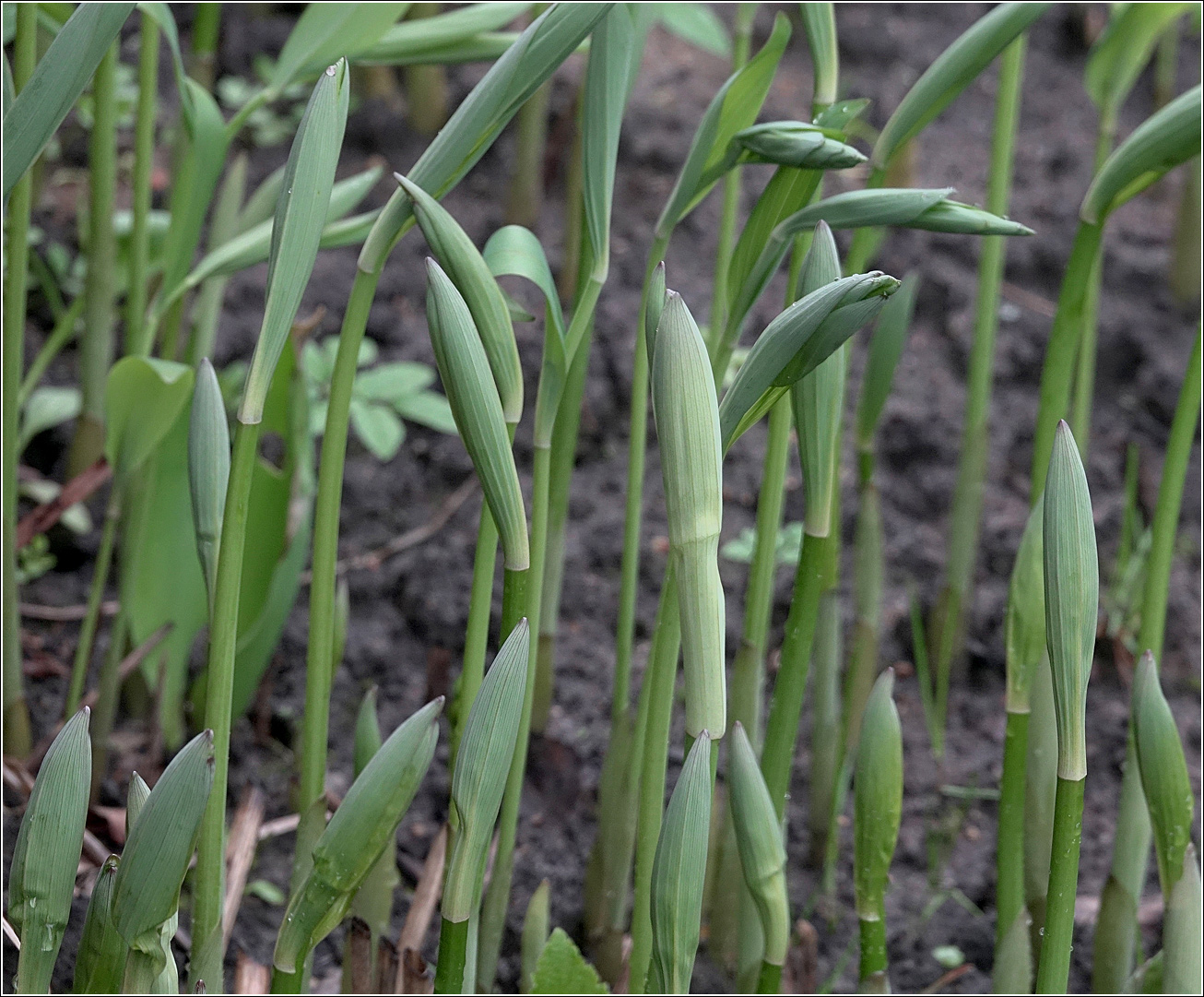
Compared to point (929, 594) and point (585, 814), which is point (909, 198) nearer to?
point (585, 814)

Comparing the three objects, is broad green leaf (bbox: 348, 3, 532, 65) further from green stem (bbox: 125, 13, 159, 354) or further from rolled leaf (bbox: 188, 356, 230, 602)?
rolled leaf (bbox: 188, 356, 230, 602)

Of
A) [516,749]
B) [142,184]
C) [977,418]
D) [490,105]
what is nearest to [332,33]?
[142,184]

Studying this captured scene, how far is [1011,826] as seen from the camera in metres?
0.63

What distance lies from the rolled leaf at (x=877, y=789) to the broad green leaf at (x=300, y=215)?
0.28 m

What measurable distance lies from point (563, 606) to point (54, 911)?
0.65 m

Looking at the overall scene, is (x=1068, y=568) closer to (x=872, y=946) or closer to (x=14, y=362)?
(x=872, y=946)

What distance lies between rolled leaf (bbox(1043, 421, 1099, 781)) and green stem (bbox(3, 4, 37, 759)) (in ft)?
1.82

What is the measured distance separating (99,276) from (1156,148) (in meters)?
0.72

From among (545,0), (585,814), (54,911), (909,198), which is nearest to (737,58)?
(545,0)

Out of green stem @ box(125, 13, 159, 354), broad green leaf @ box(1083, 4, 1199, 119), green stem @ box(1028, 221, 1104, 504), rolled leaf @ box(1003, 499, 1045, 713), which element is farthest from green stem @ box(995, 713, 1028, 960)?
green stem @ box(125, 13, 159, 354)

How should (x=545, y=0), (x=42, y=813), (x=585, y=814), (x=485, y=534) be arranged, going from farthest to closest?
(x=585, y=814), (x=545, y=0), (x=485, y=534), (x=42, y=813)

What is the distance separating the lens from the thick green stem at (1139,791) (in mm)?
637

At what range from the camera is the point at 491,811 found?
448 mm

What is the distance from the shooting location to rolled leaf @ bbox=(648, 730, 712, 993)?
43cm
